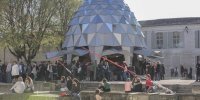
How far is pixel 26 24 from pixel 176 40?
2358cm

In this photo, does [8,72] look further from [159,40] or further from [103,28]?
[159,40]

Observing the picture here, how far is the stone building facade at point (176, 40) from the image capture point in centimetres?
6241

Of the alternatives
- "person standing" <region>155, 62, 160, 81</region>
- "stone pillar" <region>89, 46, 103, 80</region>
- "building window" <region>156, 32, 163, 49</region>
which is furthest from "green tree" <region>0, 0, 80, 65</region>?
"building window" <region>156, 32, 163, 49</region>

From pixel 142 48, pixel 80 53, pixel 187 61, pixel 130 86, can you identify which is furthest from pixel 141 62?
pixel 187 61

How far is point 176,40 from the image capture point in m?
63.7

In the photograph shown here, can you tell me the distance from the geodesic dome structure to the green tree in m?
7.85

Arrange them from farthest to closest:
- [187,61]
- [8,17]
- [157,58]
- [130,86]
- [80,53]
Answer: [187,61]
[8,17]
[157,58]
[80,53]
[130,86]

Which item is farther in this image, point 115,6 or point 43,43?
point 43,43

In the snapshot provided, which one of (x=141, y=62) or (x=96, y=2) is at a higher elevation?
(x=96, y=2)

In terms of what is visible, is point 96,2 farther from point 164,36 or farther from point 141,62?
point 164,36

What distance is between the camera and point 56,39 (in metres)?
49.1

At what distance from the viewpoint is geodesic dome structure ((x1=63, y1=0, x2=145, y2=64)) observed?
37.7 metres

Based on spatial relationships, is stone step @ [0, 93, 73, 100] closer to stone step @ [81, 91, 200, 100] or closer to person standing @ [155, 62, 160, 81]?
stone step @ [81, 91, 200, 100]

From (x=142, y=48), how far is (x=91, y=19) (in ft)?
15.4
